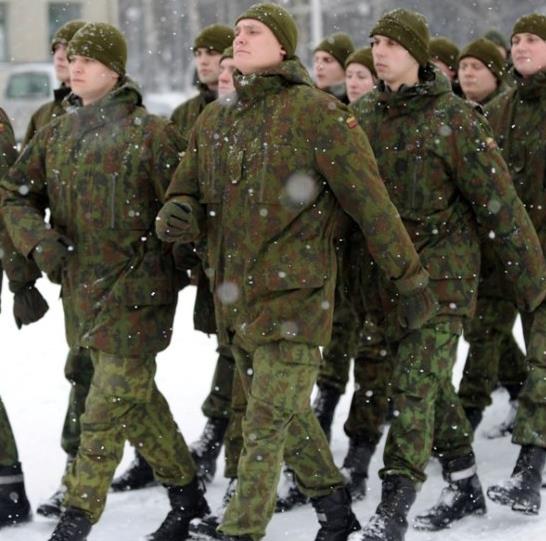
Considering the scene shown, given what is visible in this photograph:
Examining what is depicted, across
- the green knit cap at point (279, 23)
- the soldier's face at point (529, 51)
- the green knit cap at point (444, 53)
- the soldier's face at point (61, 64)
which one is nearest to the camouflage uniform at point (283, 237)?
the green knit cap at point (279, 23)

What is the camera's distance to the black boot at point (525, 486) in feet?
19.4

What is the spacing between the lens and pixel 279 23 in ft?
17.7

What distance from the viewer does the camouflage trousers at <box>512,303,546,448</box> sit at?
242 inches

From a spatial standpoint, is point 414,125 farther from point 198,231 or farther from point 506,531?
point 506,531

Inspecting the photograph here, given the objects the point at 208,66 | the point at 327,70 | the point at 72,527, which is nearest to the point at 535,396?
the point at 72,527

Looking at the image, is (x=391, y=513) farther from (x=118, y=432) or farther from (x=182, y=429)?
(x=182, y=429)

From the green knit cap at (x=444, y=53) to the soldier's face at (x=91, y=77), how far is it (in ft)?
9.81

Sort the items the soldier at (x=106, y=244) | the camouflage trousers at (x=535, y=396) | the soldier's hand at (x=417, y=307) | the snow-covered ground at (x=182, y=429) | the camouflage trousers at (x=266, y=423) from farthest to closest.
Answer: the camouflage trousers at (x=535, y=396) < the snow-covered ground at (x=182, y=429) < the soldier at (x=106, y=244) < the soldier's hand at (x=417, y=307) < the camouflage trousers at (x=266, y=423)

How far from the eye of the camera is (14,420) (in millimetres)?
8047

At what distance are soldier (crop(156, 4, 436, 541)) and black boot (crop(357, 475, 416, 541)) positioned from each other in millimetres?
470

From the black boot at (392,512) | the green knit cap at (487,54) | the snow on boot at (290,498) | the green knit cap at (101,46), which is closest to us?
the black boot at (392,512)

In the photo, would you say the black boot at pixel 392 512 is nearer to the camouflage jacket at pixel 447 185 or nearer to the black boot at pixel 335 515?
the black boot at pixel 335 515

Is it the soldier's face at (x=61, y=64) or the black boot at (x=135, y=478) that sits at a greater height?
the soldier's face at (x=61, y=64)

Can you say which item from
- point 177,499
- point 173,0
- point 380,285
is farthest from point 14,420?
point 173,0
